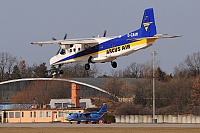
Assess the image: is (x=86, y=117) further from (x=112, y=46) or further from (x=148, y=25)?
(x=148, y=25)

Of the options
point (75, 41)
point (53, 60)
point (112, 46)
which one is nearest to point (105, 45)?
point (112, 46)

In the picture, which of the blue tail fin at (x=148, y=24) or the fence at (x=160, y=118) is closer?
the blue tail fin at (x=148, y=24)

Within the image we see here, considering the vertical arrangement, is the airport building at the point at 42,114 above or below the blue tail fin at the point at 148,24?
below

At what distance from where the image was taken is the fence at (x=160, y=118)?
11906 centimetres

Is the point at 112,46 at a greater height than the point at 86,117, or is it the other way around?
the point at 112,46

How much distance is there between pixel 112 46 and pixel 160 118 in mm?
53000

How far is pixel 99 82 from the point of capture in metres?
170

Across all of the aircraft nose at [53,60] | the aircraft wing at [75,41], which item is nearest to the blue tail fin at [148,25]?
the aircraft wing at [75,41]

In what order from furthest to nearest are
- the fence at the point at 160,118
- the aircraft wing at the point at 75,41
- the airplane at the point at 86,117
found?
the fence at the point at 160,118 → the airplane at the point at 86,117 → the aircraft wing at the point at 75,41

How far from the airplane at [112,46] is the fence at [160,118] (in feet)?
150

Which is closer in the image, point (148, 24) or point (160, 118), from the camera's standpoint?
point (148, 24)

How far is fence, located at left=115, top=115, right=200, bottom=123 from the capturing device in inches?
4688

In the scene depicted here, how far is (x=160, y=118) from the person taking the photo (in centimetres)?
12438

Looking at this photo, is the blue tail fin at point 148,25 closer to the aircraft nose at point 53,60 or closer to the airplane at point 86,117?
the aircraft nose at point 53,60
